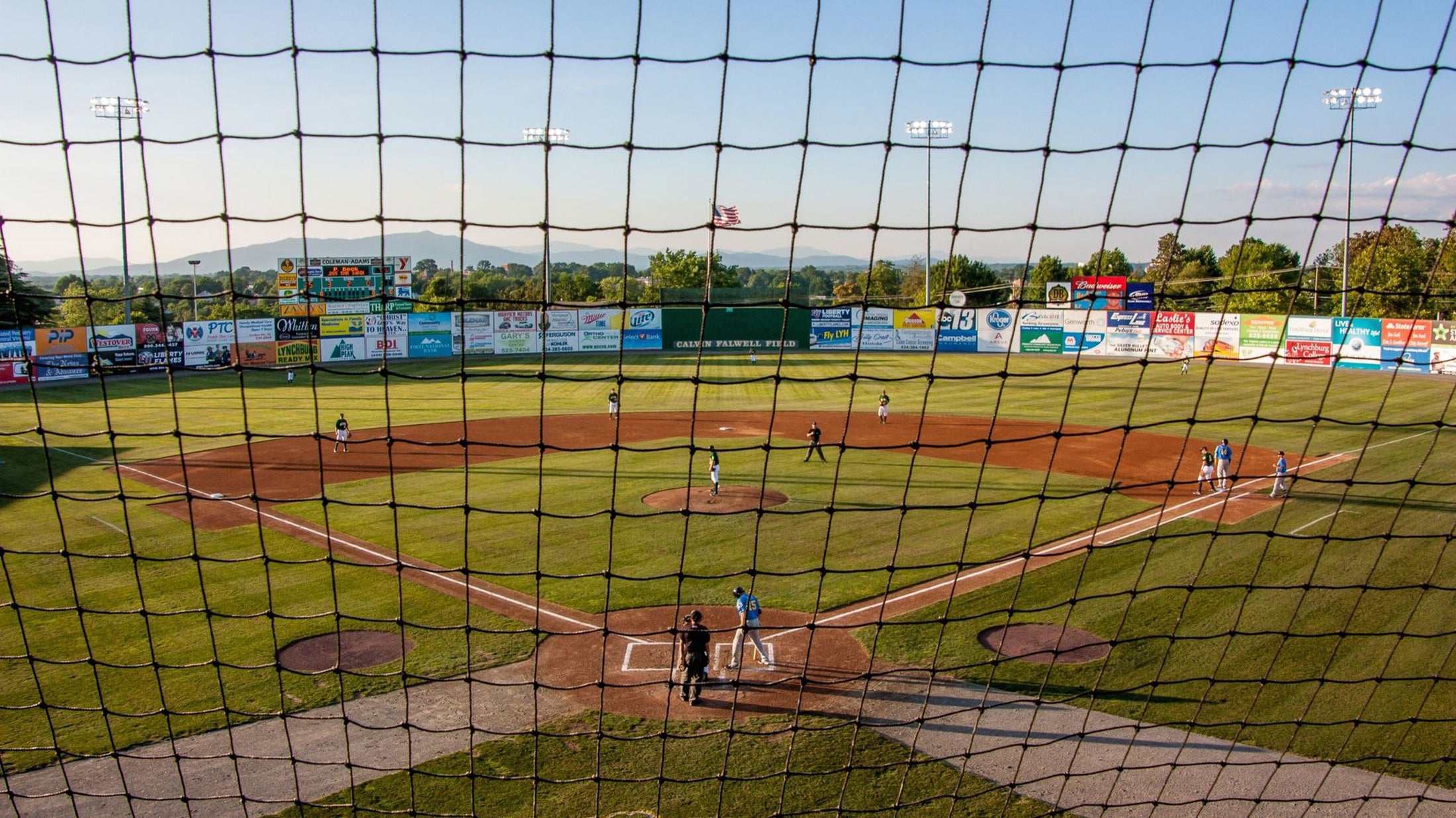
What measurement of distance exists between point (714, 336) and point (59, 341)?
26.9m

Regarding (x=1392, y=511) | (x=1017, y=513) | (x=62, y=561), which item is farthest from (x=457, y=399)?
(x=1392, y=511)

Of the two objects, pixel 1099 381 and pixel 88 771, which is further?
pixel 1099 381

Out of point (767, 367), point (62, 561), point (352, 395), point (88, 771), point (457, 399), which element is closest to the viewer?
point (88, 771)

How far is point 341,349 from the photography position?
135ft

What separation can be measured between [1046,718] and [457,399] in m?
27.5

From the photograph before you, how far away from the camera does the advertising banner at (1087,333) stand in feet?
141

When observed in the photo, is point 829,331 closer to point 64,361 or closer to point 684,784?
point 64,361

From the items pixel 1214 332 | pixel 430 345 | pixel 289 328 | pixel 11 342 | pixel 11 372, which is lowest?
pixel 11 372

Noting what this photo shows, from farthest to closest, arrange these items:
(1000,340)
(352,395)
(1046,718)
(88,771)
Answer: (1000,340), (352,395), (1046,718), (88,771)

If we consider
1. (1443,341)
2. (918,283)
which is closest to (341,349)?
(1443,341)

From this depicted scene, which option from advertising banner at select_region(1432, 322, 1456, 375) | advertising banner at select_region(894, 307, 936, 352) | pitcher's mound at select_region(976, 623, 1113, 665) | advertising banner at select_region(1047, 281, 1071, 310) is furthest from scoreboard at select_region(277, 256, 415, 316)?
advertising banner at select_region(1432, 322, 1456, 375)

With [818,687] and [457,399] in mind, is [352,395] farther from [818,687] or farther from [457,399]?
[818,687]

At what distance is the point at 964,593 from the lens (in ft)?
44.9

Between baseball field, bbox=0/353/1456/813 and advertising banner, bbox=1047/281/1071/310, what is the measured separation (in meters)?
0.45
